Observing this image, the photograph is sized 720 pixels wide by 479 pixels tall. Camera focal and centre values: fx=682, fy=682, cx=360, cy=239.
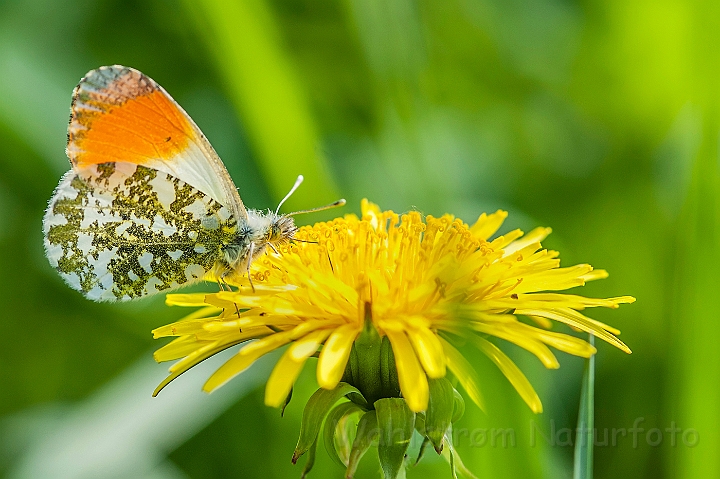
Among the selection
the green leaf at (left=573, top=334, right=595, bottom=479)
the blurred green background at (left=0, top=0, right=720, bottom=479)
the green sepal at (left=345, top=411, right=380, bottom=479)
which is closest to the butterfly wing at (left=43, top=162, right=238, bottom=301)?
the blurred green background at (left=0, top=0, right=720, bottom=479)

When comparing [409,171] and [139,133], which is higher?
[409,171]

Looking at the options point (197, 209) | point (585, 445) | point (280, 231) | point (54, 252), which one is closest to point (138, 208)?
point (197, 209)

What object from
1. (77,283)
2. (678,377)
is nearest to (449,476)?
(678,377)

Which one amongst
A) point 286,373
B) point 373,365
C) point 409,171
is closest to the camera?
point 286,373

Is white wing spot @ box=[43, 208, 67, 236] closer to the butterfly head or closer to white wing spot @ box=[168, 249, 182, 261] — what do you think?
white wing spot @ box=[168, 249, 182, 261]

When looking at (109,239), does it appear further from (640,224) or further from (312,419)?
(640,224)

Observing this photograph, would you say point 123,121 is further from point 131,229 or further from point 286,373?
point 286,373

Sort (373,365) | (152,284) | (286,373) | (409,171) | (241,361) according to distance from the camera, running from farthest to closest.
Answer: (409,171)
(152,284)
(373,365)
(241,361)
(286,373)
